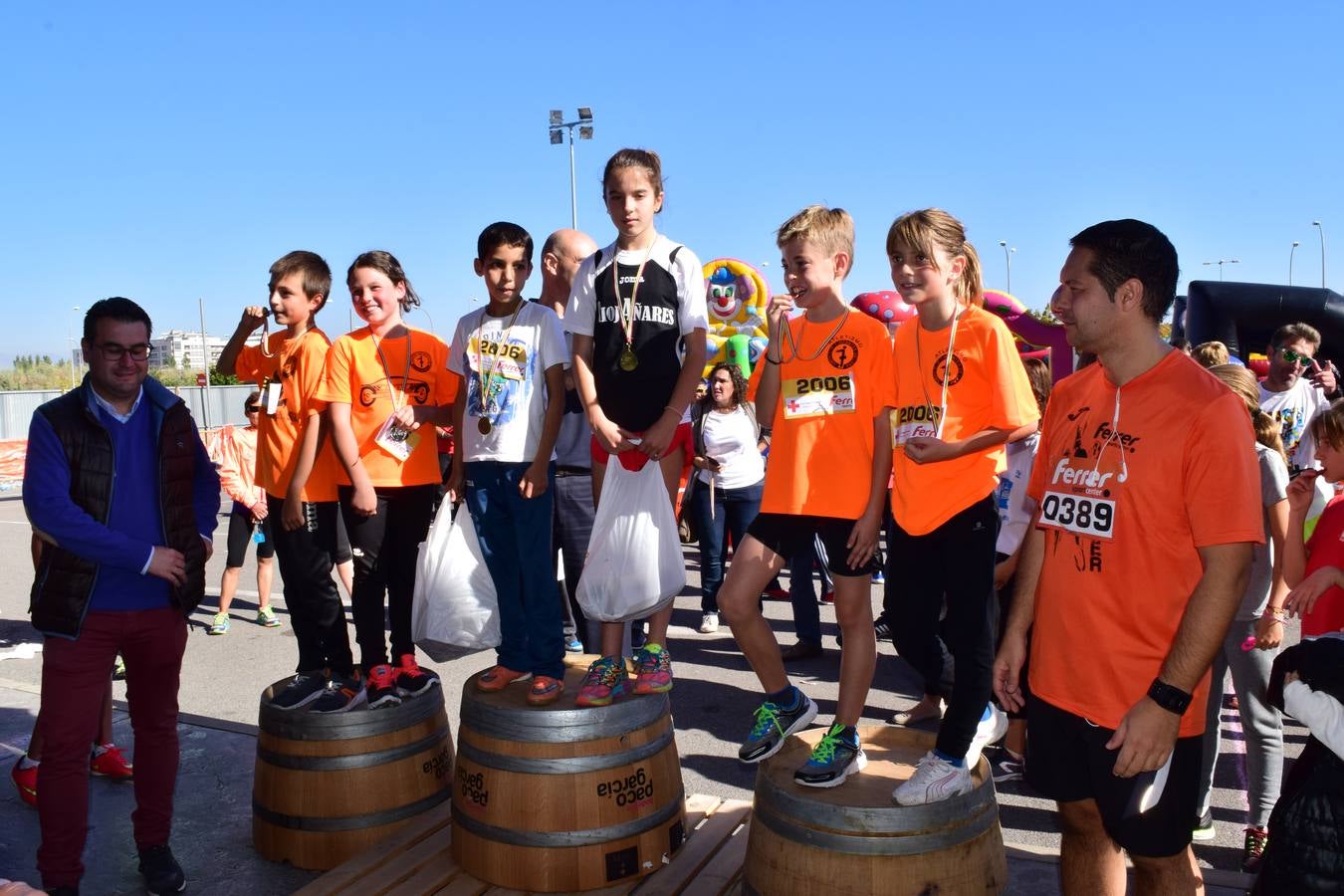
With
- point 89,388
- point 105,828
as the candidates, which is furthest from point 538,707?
point 105,828

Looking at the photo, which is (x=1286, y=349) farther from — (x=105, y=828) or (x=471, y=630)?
(x=105, y=828)

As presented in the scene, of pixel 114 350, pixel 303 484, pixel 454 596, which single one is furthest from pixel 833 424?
pixel 114 350

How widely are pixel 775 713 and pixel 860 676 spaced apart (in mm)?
316

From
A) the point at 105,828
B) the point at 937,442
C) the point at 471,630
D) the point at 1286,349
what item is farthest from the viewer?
the point at 1286,349

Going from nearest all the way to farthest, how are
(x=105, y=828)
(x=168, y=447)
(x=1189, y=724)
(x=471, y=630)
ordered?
(x=1189, y=724) < (x=168, y=447) < (x=471, y=630) < (x=105, y=828)

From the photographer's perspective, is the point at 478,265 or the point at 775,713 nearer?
the point at 775,713

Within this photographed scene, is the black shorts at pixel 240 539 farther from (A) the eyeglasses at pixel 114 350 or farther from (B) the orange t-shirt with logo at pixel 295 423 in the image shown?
(A) the eyeglasses at pixel 114 350

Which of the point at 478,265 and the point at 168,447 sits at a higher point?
the point at 478,265

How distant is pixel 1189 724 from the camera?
2277 millimetres

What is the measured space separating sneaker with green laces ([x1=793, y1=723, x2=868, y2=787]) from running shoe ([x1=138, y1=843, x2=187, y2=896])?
230cm

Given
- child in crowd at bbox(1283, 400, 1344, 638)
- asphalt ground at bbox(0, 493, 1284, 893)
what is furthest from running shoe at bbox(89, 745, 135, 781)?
child in crowd at bbox(1283, 400, 1344, 638)

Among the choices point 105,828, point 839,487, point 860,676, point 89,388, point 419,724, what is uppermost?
point 89,388

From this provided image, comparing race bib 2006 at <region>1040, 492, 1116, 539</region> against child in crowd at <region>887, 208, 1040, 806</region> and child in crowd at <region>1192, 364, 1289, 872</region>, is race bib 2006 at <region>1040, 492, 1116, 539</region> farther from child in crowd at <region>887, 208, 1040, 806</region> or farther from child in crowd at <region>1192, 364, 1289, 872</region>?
child in crowd at <region>1192, 364, 1289, 872</region>

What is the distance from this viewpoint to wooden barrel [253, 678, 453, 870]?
3713mm
